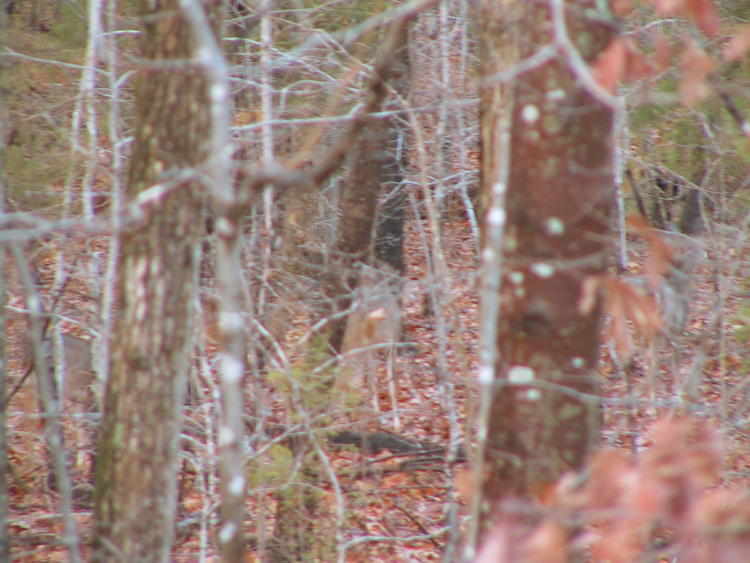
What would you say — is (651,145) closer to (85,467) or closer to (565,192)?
(565,192)

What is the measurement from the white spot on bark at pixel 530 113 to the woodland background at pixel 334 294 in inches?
1.5

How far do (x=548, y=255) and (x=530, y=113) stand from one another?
58 centimetres

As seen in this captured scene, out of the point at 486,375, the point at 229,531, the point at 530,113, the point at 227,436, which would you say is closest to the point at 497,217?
the point at 530,113

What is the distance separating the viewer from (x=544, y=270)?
312cm

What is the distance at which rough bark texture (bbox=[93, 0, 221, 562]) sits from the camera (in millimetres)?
3533

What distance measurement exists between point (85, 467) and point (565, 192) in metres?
6.06

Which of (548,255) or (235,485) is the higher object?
(548,255)

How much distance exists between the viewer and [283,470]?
5914 millimetres

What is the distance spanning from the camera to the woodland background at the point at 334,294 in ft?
8.83

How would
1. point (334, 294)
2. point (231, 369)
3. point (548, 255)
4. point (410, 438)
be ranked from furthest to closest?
point (410, 438)
point (334, 294)
point (548, 255)
point (231, 369)

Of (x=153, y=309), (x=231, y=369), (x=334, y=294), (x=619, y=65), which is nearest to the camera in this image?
(x=619, y=65)

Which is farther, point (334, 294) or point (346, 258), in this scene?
point (346, 258)

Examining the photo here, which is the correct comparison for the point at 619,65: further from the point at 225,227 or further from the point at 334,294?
the point at 334,294

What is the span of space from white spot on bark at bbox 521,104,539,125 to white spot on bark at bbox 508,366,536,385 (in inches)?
39.5
